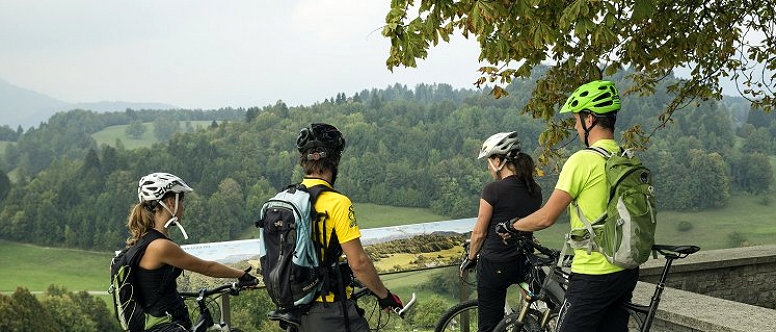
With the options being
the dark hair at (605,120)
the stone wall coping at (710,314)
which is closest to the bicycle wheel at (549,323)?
the stone wall coping at (710,314)

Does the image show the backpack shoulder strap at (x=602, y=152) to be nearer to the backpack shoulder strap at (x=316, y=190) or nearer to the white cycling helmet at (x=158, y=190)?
the backpack shoulder strap at (x=316, y=190)

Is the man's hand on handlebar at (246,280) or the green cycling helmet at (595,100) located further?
the man's hand on handlebar at (246,280)

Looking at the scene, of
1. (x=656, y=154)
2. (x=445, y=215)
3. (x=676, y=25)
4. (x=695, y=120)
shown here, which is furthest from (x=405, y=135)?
(x=676, y=25)

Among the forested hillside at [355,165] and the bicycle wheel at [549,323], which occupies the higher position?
the bicycle wheel at [549,323]

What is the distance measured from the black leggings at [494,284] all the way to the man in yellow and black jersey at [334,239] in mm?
1682

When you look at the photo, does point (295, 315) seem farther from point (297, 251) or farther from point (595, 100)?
point (595, 100)

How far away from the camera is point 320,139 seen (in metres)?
3.54

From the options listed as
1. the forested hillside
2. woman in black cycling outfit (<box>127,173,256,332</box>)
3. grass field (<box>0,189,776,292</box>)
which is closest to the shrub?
grass field (<box>0,189,776,292</box>)

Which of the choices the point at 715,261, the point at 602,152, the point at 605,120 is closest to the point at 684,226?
the point at 715,261

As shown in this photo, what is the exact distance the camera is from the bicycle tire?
4805 mm

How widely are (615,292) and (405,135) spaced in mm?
131970

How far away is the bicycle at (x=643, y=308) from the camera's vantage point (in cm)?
386

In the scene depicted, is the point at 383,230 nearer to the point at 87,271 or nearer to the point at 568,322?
the point at 568,322

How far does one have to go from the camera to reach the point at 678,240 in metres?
110
